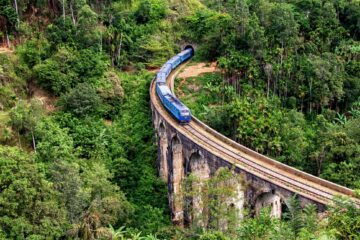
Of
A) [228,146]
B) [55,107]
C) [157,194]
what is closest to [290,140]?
[228,146]

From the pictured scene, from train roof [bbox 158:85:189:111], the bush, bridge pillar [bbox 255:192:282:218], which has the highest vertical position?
train roof [bbox 158:85:189:111]

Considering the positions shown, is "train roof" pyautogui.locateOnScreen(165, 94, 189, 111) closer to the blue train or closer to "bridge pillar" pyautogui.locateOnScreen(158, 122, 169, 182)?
the blue train

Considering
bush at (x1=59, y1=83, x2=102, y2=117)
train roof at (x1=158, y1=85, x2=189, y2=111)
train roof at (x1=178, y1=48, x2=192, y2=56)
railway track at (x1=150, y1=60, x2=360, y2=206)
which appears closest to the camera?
railway track at (x1=150, y1=60, x2=360, y2=206)

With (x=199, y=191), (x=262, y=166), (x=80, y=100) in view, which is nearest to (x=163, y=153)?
(x=80, y=100)

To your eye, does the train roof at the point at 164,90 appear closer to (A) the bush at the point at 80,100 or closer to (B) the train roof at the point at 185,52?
(A) the bush at the point at 80,100

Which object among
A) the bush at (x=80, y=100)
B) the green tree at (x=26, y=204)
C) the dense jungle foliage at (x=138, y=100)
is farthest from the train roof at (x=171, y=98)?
the green tree at (x=26, y=204)

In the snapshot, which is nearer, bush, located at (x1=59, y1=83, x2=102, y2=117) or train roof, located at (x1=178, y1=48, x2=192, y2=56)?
bush, located at (x1=59, y1=83, x2=102, y2=117)

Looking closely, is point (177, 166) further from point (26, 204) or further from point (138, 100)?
point (26, 204)

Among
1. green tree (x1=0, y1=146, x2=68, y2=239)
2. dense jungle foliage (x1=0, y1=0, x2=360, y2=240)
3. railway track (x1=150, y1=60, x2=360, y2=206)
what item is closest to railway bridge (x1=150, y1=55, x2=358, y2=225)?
railway track (x1=150, y1=60, x2=360, y2=206)
